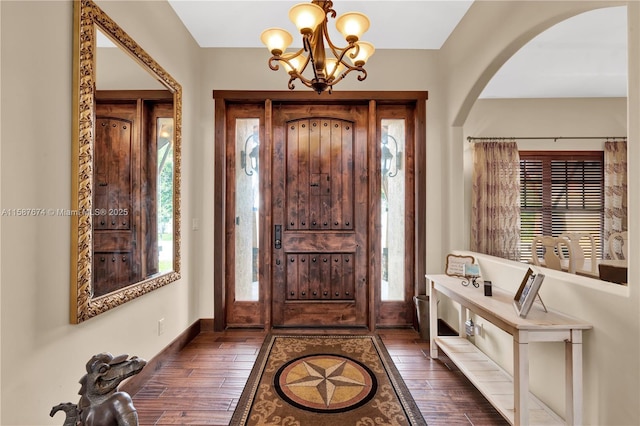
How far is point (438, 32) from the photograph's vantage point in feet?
9.66

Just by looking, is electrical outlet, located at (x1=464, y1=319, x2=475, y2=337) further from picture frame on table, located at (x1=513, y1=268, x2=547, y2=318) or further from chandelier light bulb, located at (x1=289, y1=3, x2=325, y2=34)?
chandelier light bulb, located at (x1=289, y1=3, x2=325, y2=34)

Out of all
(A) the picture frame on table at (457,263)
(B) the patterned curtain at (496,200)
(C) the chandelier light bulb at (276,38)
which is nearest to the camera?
(C) the chandelier light bulb at (276,38)

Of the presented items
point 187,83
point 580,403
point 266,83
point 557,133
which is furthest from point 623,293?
point 557,133

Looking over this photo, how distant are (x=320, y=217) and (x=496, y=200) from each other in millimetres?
2454

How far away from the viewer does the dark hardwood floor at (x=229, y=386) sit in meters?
1.86

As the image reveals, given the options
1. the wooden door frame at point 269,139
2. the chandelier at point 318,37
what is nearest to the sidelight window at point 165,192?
the wooden door frame at point 269,139

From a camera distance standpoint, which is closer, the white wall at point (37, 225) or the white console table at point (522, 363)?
the white wall at point (37, 225)

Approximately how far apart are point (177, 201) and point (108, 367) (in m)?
1.84

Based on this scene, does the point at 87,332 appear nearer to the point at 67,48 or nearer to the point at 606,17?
the point at 67,48

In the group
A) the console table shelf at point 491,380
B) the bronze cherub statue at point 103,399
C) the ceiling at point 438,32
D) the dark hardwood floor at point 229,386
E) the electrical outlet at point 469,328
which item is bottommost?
the dark hardwood floor at point 229,386

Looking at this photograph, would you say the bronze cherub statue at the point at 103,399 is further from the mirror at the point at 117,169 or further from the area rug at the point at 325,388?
the area rug at the point at 325,388

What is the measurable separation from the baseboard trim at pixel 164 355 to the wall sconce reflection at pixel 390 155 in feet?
8.35

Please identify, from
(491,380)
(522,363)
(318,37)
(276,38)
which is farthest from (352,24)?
(491,380)

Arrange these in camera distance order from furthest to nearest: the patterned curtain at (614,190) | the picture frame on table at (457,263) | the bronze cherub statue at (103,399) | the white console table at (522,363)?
the patterned curtain at (614,190) < the picture frame on table at (457,263) < the white console table at (522,363) < the bronze cherub statue at (103,399)
